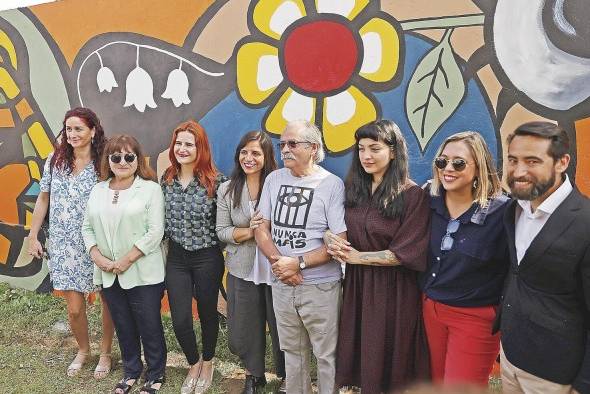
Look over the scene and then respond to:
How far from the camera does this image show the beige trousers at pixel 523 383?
1997mm

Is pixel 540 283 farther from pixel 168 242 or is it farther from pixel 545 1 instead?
pixel 168 242

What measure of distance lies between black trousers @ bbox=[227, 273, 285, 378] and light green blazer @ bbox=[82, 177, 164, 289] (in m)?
0.53

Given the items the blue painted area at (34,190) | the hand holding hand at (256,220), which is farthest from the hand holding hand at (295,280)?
the blue painted area at (34,190)

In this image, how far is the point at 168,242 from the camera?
334 centimetres

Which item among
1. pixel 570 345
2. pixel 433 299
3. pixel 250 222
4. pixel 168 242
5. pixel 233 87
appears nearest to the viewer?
pixel 570 345

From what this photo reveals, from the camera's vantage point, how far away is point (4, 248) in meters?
5.28

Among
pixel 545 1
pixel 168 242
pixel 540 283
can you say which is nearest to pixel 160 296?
pixel 168 242

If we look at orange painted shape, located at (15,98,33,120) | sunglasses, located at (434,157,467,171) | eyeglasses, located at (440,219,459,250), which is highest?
orange painted shape, located at (15,98,33,120)

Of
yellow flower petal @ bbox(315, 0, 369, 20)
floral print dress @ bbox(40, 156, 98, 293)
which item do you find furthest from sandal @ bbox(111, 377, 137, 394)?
yellow flower petal @ bbox(315, 0, 369, 20)

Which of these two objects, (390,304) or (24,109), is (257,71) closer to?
(390,304)

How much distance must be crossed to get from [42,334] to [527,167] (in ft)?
13.8

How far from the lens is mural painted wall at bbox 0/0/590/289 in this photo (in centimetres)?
321

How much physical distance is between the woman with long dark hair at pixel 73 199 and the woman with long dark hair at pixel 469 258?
7.81 feet

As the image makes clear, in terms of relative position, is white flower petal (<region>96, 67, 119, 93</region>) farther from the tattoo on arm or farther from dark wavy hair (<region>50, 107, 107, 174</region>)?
the tattoo on arm
